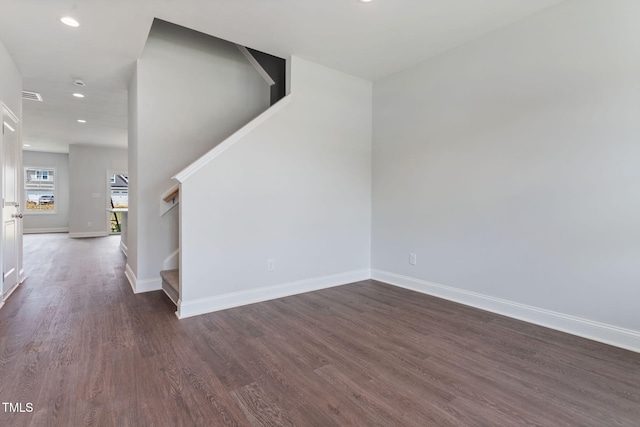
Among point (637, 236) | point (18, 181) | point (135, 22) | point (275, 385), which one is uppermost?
point (135, 22)

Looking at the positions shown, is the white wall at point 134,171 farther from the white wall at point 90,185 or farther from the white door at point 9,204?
the white wall at point 90,185

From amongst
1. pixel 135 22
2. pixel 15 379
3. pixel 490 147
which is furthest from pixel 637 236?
pixel 135 22

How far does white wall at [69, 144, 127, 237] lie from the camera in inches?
350

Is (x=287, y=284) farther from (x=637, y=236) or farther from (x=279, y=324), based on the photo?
(x=637, y=236)

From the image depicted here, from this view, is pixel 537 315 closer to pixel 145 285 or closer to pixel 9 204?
pixel 145 285

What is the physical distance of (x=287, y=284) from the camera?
11.5 ft

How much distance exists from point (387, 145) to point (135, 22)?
2.87 m

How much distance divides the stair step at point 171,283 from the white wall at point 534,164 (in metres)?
2.52

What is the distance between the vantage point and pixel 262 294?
10.8 feet

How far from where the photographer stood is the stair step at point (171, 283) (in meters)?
3.07

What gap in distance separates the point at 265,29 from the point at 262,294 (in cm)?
258

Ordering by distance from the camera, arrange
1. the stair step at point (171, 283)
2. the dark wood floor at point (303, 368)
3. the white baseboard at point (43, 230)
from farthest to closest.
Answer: the white baseboard at point (43, 230)
the stair step at point (171, 283)
the dark wood floor at point (303, 368)

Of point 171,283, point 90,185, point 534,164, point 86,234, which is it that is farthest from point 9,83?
point 86,234

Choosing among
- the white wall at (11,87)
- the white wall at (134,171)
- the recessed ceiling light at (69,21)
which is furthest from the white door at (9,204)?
the recessed ceiling light at (69,21)
